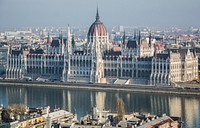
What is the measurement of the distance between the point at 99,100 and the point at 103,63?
926 centimetres

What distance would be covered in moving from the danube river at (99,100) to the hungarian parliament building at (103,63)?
3594mm

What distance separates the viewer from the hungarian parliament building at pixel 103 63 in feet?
125

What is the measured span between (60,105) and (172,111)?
5852mm

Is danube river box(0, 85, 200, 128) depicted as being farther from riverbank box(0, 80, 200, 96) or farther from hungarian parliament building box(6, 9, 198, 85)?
hungarian parliament building box(6, 9, 198, 85)

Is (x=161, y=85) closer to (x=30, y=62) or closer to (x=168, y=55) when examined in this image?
(x=168, y=55)

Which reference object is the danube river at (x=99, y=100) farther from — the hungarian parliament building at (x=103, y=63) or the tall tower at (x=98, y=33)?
the tall tower at (x=98, y=33)

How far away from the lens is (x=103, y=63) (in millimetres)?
40594

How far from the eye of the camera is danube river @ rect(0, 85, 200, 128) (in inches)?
1088

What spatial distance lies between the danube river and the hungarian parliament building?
3594 millimetres

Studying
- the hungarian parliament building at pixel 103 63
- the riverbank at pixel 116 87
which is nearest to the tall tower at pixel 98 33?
the hungarian parliament building at pixel 103 63

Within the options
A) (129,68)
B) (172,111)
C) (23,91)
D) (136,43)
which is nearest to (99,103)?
(172,111)

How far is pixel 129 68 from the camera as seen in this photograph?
39719 millimetres

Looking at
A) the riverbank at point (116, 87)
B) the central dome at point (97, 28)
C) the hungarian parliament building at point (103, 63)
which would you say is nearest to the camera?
the riverbank at point (116, 87)

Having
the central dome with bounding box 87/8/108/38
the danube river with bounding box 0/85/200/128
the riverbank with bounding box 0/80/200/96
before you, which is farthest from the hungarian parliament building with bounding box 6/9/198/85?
the danube river with bounding box 0/85/200/128
